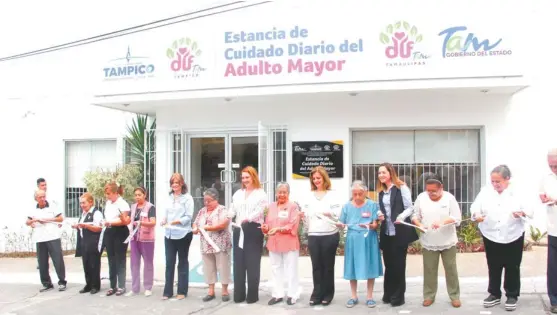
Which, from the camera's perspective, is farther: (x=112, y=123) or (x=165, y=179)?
(x=112, y=123)

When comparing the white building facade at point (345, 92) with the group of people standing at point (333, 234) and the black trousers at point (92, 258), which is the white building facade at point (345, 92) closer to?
the group of people standing at point (333, 234)

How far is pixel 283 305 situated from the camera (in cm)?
698

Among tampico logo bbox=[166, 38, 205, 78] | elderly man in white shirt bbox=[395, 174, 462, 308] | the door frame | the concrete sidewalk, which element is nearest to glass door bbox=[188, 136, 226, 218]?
the door frame

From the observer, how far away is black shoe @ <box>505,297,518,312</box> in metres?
6.30

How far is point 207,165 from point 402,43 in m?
4.60

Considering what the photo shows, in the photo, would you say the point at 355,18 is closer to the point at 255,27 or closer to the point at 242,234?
the point at 255,27

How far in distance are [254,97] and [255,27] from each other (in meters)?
1.31

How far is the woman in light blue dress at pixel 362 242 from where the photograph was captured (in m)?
6.64

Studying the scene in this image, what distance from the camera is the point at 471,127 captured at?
34.6 feet

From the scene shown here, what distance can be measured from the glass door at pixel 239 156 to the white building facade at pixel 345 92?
0.07 feet

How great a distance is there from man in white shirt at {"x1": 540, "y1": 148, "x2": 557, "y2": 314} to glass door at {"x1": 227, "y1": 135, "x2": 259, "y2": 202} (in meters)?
6.15

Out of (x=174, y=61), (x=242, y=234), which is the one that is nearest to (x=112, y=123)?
(x=174, y=61)

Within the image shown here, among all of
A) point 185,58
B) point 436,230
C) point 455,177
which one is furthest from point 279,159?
point 436,230

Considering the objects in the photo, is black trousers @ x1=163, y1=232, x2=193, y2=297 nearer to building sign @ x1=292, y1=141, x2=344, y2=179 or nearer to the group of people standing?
the group of people standing
